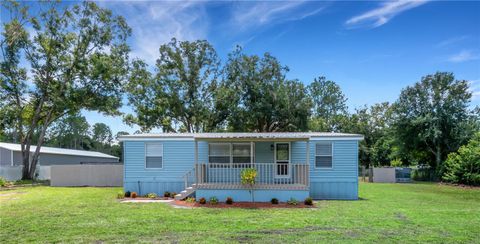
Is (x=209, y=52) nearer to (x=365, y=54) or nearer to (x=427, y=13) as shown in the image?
(x=365, y=54)

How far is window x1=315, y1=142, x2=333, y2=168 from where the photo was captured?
14998mm

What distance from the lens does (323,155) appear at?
15.1 meters

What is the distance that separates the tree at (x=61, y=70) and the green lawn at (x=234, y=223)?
17.2 metres

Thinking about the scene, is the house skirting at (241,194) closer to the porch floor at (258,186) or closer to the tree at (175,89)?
the porch floor at (258,186)

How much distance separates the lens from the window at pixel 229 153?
1530cm

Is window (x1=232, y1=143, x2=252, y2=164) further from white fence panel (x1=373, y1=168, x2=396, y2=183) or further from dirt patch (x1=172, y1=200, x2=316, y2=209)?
white fence panel (x1=373, y1=168, x2=396, y2=183)

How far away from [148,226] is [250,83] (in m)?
24.3

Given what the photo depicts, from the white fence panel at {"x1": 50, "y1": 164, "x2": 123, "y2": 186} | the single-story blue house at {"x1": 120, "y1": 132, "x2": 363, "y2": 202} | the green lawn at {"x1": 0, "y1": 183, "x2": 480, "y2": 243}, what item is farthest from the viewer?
the white fence panel at {"x1": 50, "y1": 164, "x2": 123, "y2": 186}

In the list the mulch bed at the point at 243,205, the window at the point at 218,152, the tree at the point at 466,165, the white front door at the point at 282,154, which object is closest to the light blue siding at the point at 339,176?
the white front door at the point at 282,154

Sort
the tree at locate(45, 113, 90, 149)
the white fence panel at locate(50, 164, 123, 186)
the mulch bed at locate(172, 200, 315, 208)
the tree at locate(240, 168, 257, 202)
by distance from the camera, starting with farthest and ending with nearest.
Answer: the tree at locate(45, 113, 90, 149), the white fence panel at locate(50, 164, 123, 186), the tree at locate(240, 168, 257, 202), the mulch bed at locate(172, 200, 315, 208)

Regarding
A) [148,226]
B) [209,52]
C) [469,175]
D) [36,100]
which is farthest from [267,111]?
[148,226]

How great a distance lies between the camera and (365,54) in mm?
16062

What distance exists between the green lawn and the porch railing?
188 centimetres

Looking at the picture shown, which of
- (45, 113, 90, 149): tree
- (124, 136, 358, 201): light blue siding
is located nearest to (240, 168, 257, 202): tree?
(124, 136, 358, 201): light blue siding
